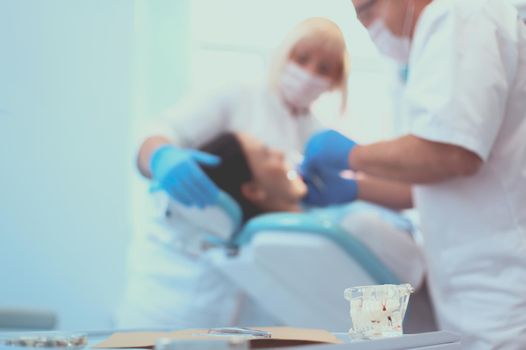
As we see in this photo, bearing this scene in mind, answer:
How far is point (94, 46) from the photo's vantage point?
4.37 feet

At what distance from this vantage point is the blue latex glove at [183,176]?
165 cm

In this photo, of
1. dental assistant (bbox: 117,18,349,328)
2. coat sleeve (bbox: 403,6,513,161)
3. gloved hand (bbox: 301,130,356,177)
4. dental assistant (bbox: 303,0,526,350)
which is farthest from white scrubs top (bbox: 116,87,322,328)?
coat sleeve (bbox: 403,6,513,161)

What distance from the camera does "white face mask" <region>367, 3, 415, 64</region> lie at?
1.27 meters

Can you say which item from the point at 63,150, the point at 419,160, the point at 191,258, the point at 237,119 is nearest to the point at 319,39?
the point at 419,160

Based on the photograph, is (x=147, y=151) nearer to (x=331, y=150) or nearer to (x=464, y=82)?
(x=331, y=150)

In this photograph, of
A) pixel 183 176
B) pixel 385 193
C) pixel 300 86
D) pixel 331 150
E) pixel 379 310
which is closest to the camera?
pixel 379 310

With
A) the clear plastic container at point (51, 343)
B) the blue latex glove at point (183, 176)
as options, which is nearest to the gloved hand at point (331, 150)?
the blue latex glove at point (183, 176)

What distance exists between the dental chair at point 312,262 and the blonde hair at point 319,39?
0.38 meters

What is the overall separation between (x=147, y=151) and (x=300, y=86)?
18.3 inches

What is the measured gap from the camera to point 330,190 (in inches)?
77.3

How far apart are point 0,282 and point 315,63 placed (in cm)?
89

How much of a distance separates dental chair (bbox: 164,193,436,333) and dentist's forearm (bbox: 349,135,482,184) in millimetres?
296

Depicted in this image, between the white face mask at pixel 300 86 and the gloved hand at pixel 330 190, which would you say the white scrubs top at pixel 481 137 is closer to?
the white face mask at pixel 300 86

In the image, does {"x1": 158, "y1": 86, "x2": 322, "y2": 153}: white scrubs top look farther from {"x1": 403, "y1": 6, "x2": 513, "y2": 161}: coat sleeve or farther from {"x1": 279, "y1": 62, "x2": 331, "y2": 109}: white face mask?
{"x1": 403, "y1": 6, "x2": 513, "y2": 161}: coat sleeve
